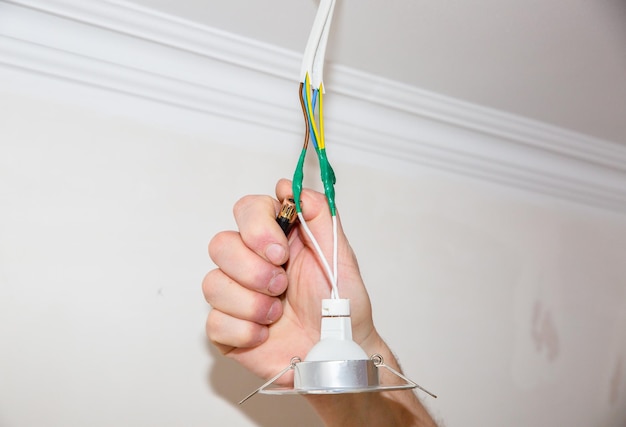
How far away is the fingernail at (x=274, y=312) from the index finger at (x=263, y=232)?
0.09m

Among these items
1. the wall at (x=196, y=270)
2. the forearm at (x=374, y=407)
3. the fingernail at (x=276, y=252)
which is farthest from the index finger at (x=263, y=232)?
the wall at (x=196, y=270)

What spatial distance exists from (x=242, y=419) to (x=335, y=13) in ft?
2.37

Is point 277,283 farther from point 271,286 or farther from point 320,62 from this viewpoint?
point 320,62

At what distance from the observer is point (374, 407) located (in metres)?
0.98

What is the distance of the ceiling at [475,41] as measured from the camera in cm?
104

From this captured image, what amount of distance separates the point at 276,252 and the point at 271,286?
0.05 metres

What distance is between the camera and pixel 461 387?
139cm

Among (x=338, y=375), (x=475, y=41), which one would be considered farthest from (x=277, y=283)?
(x=475, y=41)

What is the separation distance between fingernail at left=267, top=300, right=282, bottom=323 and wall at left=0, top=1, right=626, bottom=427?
0.35 metres

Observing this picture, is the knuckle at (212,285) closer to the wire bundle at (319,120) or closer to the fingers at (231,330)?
the fingers at (231,330)

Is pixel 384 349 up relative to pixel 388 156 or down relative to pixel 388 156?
down

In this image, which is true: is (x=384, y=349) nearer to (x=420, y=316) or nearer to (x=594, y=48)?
(x=420, y=316)

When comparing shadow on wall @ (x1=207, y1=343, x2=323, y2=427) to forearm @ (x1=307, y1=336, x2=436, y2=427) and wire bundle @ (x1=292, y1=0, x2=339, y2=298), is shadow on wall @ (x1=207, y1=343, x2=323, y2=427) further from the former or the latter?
wire bundle @ (x1=292, y1=0, x2=339, y2=298)

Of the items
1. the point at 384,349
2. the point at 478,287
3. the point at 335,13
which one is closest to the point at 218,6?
the point at 335,13
